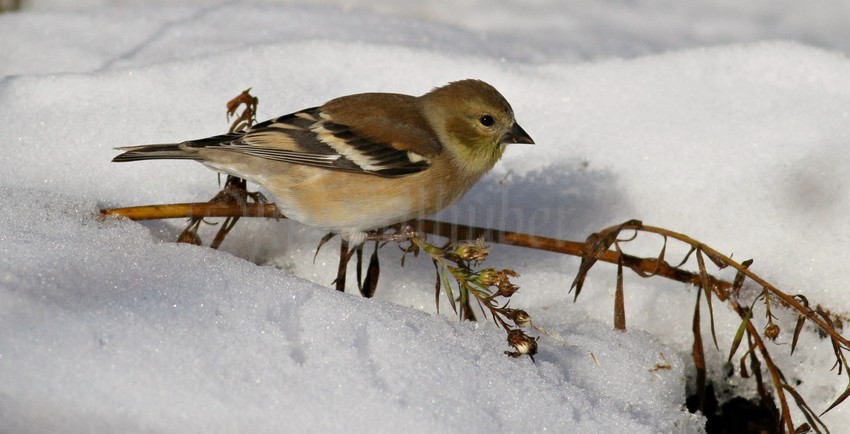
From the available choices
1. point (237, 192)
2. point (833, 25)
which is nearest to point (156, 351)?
point (237, 192)

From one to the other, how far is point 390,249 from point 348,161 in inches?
23.2

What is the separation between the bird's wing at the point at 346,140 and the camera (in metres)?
3.41

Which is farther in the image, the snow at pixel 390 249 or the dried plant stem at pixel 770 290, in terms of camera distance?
the dried plant stem at pixel 770 290

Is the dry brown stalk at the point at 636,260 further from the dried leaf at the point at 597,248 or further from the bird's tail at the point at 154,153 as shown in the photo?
the bird's tail at the point at 154,153

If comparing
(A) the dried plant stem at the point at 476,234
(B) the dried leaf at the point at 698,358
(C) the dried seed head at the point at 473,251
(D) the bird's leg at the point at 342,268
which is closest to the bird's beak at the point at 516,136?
(A) the dried plant stem at the point at 476,234

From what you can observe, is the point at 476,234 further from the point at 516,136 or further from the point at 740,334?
the point at 740,334

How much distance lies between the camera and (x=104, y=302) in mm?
2451

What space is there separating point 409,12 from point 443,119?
8.58ft

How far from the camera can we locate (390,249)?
3.85 metres

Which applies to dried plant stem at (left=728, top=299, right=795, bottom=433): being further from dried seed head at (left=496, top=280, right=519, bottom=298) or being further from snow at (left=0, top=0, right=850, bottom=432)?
dried seed head at (left=496, top=280, right=519, bottom=298)

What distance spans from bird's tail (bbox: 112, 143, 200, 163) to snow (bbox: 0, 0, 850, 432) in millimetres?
245

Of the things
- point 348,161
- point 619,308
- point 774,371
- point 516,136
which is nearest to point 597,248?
point 619,308

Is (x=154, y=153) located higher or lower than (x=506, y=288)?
higher

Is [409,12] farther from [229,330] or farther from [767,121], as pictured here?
[229,330]
